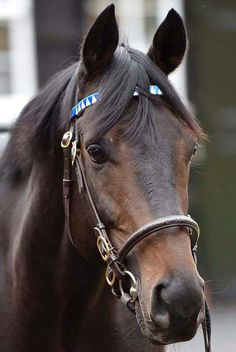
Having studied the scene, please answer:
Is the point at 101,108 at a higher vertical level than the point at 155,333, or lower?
higher

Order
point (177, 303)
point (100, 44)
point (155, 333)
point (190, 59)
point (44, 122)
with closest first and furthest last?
point (177, 303) < point (155, 333) < point (100, 44) < point (44, 122) < point (190, 59)

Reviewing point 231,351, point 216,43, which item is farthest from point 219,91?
point 231,351

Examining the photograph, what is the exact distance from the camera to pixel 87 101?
10.3 ft

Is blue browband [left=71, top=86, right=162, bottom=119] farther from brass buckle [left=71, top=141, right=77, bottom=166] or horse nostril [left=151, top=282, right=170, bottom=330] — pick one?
horse nostril [left=151, top=282, right=170, bottom=330]

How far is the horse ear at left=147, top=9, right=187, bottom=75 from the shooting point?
318 centimetres

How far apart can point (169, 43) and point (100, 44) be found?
0.24m

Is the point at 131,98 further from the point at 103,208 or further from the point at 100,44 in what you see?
the point at 103,208

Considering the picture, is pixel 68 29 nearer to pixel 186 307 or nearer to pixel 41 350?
pixel 41 350

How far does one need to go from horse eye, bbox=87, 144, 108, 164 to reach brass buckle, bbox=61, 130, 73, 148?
0.16 meters

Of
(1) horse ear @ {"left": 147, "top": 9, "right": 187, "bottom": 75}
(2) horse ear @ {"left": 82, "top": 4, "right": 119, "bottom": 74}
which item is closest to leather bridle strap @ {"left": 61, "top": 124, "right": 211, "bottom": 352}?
(2) horse ear @ {"left": 82, "top": 4, "right": 119, "bottom": 74}

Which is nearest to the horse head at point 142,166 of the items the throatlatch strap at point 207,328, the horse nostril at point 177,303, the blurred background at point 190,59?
the horse nostril at point 177,303

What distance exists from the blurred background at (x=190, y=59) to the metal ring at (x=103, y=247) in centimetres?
515

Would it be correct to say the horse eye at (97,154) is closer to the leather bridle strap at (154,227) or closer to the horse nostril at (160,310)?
the leather bridle strap at (154,227)

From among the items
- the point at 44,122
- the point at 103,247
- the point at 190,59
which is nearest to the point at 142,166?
the point at 103,247
